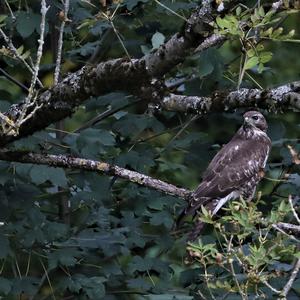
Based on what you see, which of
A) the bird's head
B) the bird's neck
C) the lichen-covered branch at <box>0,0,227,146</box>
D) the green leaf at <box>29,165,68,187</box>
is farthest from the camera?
the bird's neck

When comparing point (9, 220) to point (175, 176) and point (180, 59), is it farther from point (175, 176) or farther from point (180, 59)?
point (180, 59)

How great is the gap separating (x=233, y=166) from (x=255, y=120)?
1.87ft

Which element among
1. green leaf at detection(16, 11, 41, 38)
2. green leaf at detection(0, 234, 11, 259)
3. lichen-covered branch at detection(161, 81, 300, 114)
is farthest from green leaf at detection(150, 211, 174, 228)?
lichen-covered branch at detection(161, 81, 300, 114)

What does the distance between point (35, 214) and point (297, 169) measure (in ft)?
5.60

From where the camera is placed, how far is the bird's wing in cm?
725

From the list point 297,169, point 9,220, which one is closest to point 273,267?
point 297,169

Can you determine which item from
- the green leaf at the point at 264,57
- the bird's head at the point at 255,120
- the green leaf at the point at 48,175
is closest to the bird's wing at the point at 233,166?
the bird's head at the point at 255,120

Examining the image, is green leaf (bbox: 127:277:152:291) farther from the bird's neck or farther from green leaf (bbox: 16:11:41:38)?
green leaf (bbox: 16:11:41:38)

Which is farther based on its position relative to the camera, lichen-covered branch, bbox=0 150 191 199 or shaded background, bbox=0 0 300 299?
shaded background, bbox=0 0 300 299

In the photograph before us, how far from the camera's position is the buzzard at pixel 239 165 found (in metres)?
7.26

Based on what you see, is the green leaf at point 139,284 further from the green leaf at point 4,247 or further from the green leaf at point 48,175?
the green leaf at point 48,175

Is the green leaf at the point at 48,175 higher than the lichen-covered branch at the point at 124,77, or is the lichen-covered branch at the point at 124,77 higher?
the lichen-covered branch at the point at 124,77

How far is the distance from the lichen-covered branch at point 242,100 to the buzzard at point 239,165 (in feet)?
5.14

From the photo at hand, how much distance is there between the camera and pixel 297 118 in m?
7.29
